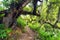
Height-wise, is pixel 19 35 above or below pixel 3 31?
below

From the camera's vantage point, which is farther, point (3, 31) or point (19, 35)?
point (19, 35)

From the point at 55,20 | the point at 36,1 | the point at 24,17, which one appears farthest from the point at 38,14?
the point at 24,17

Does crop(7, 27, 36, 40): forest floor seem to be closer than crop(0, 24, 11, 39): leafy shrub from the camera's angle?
No

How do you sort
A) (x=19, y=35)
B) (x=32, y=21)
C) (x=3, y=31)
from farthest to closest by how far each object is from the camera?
(x=32, y=21)
(x=19, y=35)
(x=3, y=31)

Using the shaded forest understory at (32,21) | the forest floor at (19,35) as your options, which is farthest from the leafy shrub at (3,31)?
the forest floor at (19,35)

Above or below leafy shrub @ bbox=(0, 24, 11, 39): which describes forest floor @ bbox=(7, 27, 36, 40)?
below

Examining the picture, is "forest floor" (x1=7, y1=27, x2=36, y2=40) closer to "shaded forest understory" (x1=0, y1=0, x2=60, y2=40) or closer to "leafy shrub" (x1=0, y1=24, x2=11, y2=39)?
"shaded forest understory" (x1=0, y1=0, x2=60, y2=40)

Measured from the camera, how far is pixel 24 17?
9.42m

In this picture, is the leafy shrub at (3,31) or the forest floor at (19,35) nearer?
the leafy shrub at (3,31)

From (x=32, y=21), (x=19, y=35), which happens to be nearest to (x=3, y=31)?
(x=19, y=35)

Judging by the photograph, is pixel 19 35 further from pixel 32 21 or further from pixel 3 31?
pixel 32 21

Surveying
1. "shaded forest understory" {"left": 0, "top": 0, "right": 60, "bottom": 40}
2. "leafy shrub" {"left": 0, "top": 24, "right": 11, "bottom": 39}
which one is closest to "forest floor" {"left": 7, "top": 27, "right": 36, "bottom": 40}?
"shaded forest understory" {"left": 0, "top": 0, "right": 60, "bottom": 40}

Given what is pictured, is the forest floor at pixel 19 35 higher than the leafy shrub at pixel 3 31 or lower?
lower

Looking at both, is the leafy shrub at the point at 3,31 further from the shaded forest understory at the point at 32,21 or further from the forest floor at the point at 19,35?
the forest floor at the point at 19,35
